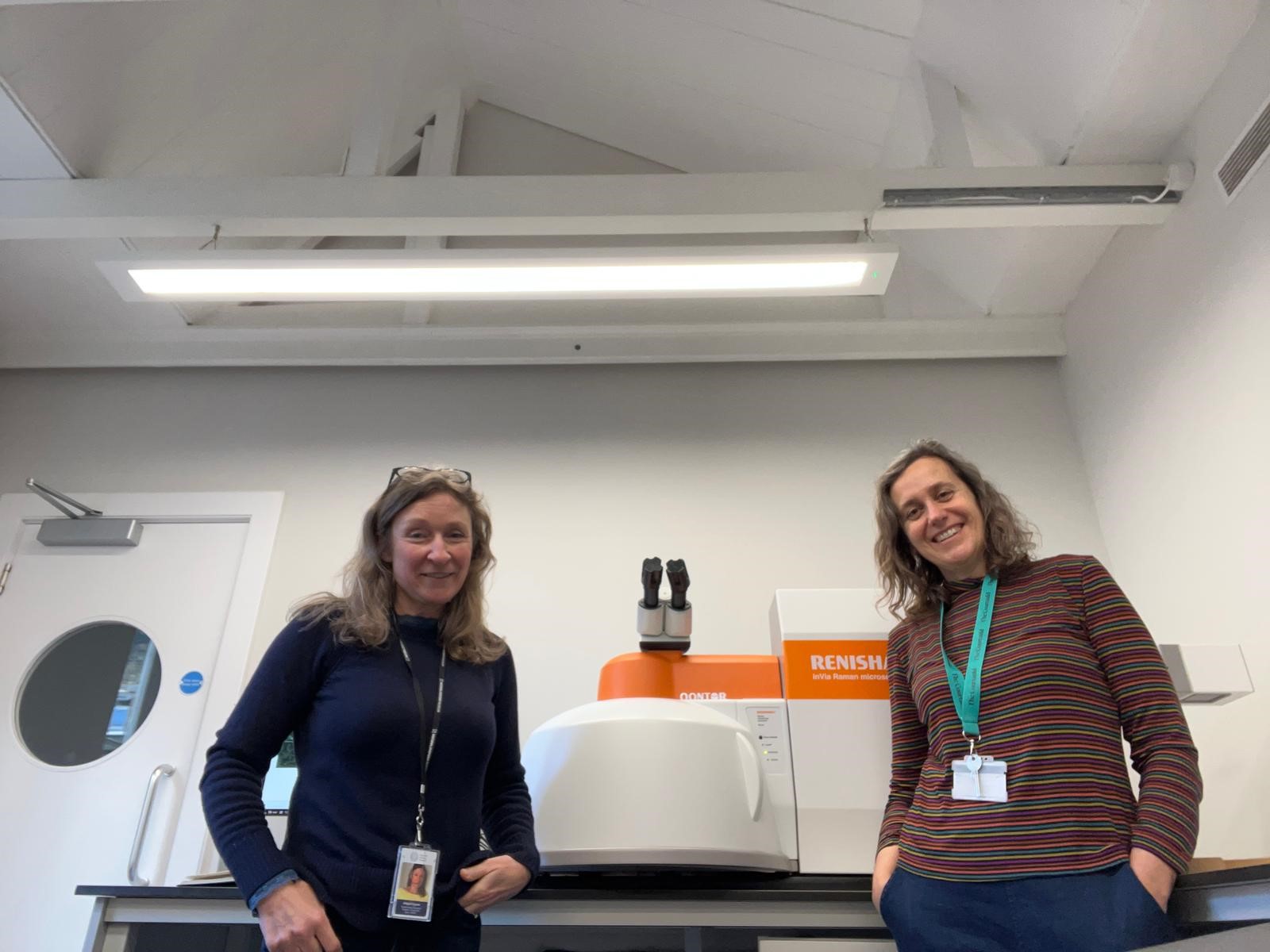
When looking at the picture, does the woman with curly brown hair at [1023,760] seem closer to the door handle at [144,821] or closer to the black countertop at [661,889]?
the black countertop at [661,889]

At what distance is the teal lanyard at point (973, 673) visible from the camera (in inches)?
45.9

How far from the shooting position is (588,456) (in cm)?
288

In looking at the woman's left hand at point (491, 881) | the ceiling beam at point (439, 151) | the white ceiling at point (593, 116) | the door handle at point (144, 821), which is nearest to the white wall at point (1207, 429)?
the white ceiling at point (593, 116)

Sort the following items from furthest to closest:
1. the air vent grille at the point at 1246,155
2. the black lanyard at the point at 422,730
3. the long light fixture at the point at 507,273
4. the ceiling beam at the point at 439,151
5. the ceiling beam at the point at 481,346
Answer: the ceiling beam at the point at 439,151, the ceiling beam at the point at 481,346, the long light fixture at the point at 507,273, the air vent grille at the point at 1246,155, the black lanyard at the point at 422,730

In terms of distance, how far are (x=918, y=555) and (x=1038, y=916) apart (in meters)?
0.60

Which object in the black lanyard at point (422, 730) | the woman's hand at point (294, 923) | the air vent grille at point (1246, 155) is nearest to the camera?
the woman's hand at point (294, 923)

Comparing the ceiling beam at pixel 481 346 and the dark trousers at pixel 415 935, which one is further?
the ceiling beam at pixel 481 346

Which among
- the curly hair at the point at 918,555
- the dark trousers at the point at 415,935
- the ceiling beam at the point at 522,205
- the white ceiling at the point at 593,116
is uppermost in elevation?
the white ceiling at the point at 593,116

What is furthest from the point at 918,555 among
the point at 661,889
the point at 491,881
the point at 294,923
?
the point at 294,923

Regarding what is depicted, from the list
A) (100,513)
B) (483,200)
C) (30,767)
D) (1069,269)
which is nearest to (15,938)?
(30,767)

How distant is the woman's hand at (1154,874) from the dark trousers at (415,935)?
2.83ft

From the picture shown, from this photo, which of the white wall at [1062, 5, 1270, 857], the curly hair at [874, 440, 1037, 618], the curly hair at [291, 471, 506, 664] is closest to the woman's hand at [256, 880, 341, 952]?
the curly hair at [291, 471, 506, 664]

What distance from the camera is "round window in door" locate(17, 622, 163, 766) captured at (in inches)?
97.5

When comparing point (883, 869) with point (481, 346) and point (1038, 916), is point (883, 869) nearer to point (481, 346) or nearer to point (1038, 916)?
point (1038, 916)
